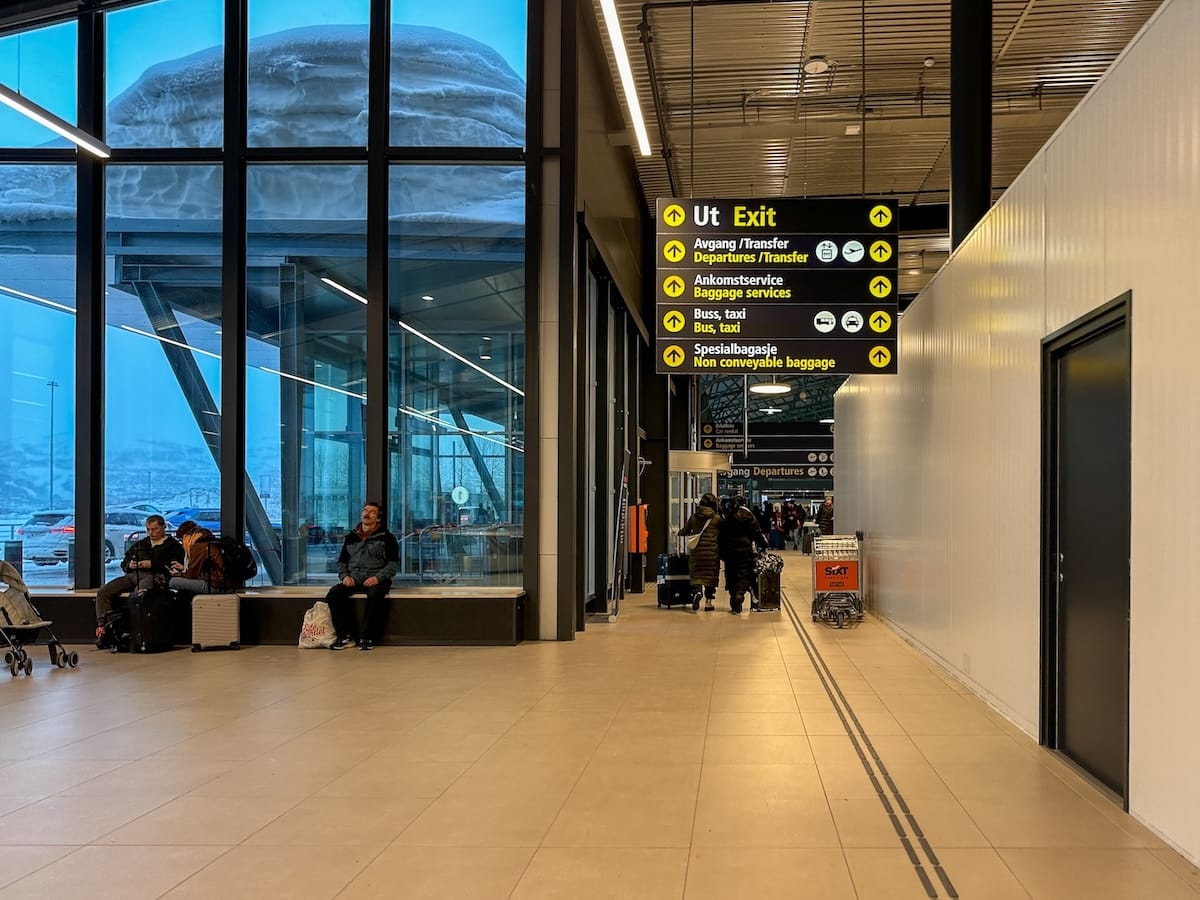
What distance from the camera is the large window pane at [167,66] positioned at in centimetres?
1049

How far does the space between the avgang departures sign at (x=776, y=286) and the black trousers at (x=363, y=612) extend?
3361 mm

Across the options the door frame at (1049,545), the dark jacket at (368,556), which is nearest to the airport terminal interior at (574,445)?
the door frame at (1049,545)

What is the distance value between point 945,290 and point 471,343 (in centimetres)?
452

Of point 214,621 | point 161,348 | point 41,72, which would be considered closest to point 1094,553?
point 214,621

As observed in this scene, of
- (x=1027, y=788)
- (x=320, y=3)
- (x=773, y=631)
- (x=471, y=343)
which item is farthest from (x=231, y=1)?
(x=1027, y=788)

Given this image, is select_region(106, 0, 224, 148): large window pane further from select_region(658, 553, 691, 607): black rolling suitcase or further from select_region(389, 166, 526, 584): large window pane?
select_region(658, 553, 691, 607): black rolling suitcase

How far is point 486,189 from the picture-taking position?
10344mm

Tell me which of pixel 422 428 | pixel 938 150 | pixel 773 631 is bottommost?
pixel 773 631

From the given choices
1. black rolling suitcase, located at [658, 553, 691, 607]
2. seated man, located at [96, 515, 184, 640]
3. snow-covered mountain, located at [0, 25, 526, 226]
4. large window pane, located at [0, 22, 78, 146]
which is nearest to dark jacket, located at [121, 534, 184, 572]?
seated man, located at [96, 515, 184, 640]

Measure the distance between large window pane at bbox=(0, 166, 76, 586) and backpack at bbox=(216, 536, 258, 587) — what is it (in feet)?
5.80

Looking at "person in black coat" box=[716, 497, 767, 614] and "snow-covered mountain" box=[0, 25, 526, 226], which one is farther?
"person in black coat" box=[716, 497, 767, 614]

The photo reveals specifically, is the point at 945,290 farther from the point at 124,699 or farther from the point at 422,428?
the point at 124,699

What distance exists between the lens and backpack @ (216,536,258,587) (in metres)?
9.70

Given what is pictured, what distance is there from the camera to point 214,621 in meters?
9.43
